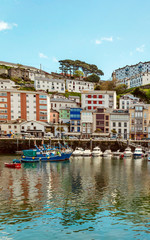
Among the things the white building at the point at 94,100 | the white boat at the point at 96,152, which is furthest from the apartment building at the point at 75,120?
the white boat at the point at 96,152

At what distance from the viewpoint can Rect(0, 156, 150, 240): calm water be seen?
17.7m

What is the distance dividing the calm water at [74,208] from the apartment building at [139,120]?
6371 cm

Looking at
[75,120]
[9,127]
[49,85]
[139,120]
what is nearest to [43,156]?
[9,127]

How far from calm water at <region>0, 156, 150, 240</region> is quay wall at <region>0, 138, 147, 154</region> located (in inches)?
1716

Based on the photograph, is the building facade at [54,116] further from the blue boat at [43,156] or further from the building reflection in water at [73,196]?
the building reflection in water at [73,196]

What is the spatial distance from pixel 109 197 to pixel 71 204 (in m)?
5.87

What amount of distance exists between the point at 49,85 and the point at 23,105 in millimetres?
46108

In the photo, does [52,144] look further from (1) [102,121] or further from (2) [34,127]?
(1) [102,121]

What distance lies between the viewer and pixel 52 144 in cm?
8294

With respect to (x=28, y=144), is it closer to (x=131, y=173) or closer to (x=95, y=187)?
(x=131, y=173)

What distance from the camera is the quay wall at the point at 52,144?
3184 inches

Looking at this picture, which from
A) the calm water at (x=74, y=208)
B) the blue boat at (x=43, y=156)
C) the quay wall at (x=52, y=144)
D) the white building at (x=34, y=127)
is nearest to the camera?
the calm water at (x=74, y=208)

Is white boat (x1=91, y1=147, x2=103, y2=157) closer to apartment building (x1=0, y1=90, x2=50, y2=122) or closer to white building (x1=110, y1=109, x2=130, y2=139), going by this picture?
white building (x1=110, y1=109, x2=130, y2=139)

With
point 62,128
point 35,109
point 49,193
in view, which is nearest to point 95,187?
point 49,193
